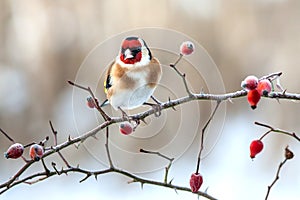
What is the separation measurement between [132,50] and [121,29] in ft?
3.86

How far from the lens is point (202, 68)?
1.23 metres

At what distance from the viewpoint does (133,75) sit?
44 centimetres

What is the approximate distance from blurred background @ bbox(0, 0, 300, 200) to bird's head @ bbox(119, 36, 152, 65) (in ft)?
3.81

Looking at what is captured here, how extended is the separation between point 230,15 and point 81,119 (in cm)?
62

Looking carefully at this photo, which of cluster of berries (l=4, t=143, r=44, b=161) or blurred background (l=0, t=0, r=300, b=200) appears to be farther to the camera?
blurred background (l=0, t=0, r=300, b=200)

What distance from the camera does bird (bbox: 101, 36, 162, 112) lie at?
0.42m

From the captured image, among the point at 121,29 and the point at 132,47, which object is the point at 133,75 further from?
the point at 121,29

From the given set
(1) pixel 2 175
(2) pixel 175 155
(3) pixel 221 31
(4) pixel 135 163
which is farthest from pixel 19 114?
(3) pixel 221 31

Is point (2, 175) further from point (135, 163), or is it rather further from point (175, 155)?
point (175, 155)

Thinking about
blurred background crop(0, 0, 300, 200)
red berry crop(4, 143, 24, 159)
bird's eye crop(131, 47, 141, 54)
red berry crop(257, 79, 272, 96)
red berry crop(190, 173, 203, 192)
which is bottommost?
red berry crop(4, 143, 24, 159)

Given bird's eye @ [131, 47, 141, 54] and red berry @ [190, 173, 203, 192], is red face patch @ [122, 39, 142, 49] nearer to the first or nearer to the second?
bird's eye @ [131, 47, 141, 54]

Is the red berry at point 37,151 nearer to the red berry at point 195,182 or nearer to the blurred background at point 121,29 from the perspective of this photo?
the red berry at point 195,182

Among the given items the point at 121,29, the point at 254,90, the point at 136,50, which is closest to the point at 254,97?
the point at 254,90

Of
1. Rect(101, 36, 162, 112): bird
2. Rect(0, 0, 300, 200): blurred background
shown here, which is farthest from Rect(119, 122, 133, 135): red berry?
Rect(0, 0, 300, 200): blurred background
